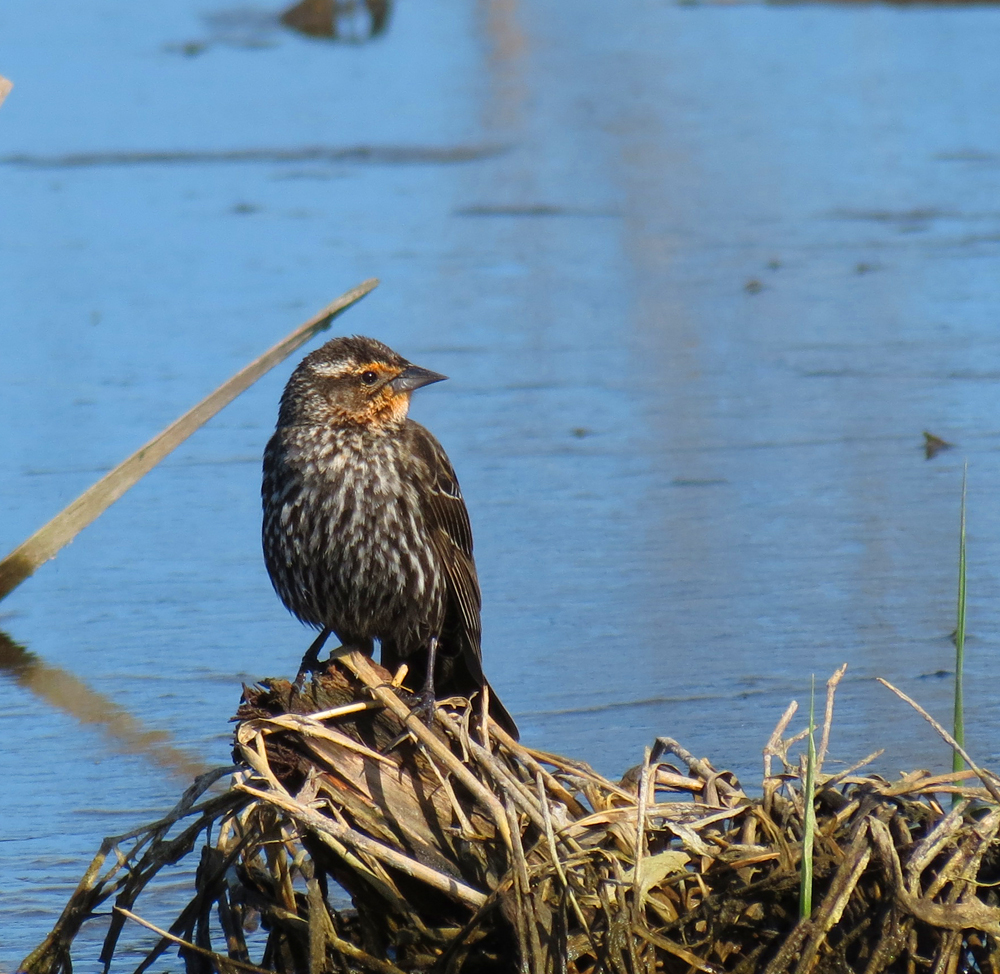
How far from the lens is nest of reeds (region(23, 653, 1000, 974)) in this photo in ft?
11.9

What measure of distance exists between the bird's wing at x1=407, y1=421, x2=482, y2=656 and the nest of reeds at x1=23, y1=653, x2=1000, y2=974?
81 cm

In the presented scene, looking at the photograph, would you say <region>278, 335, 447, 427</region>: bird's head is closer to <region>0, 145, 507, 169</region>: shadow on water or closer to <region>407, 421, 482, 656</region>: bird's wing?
<region>407, 421, 482, 656</region>: bird's wing

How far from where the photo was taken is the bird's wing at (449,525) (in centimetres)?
486

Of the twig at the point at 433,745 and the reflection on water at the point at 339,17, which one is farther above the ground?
the twig at the point at 433,745

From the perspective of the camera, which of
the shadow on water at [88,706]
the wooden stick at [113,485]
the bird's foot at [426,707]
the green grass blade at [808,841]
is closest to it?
the green grass blade at [808,841]

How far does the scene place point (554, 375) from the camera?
8742 mm

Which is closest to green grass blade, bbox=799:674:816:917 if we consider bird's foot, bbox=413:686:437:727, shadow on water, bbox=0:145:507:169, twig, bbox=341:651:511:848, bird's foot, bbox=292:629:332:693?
twig, bbox=341:651:511:848

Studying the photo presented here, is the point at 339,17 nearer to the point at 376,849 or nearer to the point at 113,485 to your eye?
the point at 113,485

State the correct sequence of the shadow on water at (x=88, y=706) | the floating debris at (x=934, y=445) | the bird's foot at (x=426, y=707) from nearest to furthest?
the bird's foot at (x=426, y=707)
the shadow on water at (x=88, y=706)
the floating debris at (x=934, y=445)

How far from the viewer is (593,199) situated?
40.9 feet

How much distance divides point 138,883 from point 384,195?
347 inches

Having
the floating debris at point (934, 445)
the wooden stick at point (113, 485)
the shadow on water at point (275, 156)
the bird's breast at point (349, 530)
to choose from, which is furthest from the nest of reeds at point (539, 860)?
the shadow on water at point (275, 156)

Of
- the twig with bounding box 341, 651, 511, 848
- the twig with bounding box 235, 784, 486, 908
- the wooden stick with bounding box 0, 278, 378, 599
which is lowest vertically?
the wooden stick with bounding box 0, 278, 378, 599

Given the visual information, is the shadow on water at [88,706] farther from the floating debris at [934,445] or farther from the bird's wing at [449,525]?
the floating debris at [934,445]
